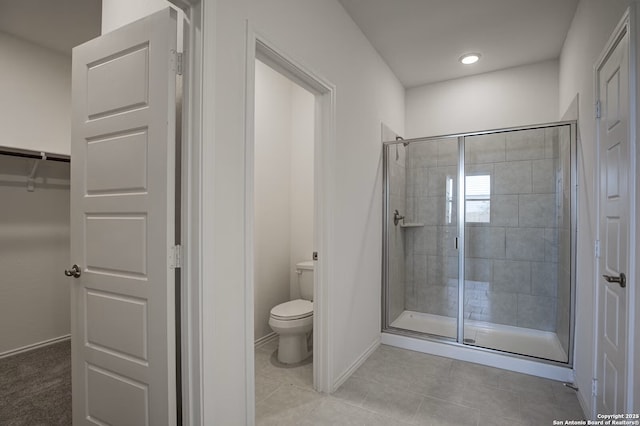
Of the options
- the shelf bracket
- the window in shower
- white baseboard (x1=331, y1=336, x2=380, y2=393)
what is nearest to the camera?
white baseboard (x1=331, y1=336, x2=380, y2=393)

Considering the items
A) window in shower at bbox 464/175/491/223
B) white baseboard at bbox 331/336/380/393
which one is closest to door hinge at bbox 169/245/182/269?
white baseboard at bbox 331/336/380/393

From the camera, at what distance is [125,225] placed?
4.64ft

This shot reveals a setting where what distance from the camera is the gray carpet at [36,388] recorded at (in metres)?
1.84

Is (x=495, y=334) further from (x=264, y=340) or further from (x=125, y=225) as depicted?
(x=125, y=225)

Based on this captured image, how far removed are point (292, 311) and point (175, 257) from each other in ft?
4.89

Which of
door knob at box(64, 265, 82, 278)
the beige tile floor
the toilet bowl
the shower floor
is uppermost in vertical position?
door knob at box(64, 265, 82, 278)

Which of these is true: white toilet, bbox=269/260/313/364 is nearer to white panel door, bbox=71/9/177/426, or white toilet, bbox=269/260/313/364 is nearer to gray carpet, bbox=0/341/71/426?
white panel door, bbox=71/9/177/426

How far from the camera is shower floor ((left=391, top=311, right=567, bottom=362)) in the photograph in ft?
8.77

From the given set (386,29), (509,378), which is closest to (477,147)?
(386,29)

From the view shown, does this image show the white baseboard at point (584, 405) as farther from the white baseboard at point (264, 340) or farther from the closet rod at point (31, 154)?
the closet rod at point (31, 154)

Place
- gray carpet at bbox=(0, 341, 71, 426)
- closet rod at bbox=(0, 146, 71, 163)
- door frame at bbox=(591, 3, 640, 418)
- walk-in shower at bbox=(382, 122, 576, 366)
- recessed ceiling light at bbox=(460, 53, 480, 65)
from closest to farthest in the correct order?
1. door frame at bbox=(591, 3, 640, 418)
2. gray carpet at bbox=(0, 341, 71, 426)
3. closet rod at bbox=(0, 146, 71, 163)
4. walk-in shower at bbox=(382, 122, 576, 366)
5. recessed ceiling light at bbox=(460, 53, 480, 65)

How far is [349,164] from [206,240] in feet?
4.84

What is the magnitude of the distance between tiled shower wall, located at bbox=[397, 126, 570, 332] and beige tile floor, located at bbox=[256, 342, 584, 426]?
32.0 inches

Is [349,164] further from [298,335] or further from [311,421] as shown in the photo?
[311,421]
